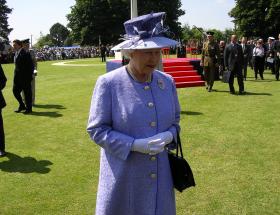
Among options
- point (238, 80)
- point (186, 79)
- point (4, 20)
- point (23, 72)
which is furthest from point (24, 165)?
point (4, 20)

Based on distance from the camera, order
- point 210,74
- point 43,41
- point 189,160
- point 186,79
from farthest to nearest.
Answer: point 43,41
point 186,79
point 210,74
point 189,160

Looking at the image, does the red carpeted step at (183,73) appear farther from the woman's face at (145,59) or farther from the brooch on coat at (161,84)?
the woman's face at (145,59)

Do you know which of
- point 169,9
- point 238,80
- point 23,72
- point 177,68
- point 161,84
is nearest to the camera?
point 161,84

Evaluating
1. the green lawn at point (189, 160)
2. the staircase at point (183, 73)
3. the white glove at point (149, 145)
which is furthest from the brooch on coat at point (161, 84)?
the staircase at point (183, 73)

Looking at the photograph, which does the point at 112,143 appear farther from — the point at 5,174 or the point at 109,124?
the point at 5,174

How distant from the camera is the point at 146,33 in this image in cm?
261

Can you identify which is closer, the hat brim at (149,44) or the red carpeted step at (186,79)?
the hat brim at (149,44)

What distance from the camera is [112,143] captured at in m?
2.56

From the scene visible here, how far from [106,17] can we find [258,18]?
865 inches

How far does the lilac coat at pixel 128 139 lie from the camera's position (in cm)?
259

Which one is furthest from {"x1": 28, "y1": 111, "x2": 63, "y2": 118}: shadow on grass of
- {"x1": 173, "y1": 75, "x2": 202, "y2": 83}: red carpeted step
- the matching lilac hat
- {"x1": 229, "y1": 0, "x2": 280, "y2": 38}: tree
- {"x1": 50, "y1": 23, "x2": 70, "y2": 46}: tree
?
{"x1": 50, "y1": 23, "x2": 70, "y2": 46}: tree

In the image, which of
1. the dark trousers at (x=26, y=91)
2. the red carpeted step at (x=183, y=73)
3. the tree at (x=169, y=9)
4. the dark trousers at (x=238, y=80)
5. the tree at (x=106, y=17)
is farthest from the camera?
the tree at (x=106, y=17)

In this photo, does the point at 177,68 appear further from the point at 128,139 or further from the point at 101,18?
the point at 101,18

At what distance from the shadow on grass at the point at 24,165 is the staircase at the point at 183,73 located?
9.30m
